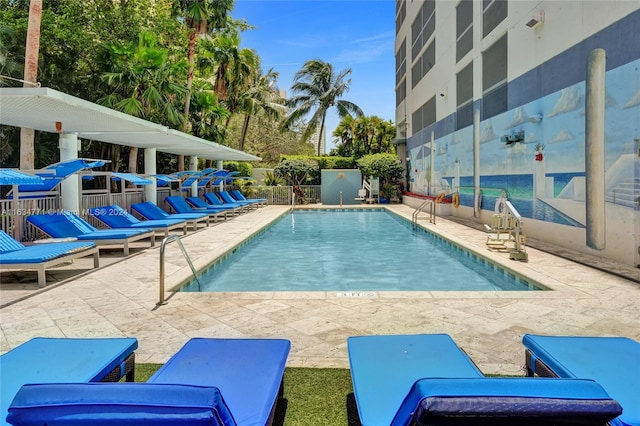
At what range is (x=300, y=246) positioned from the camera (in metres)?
11.3

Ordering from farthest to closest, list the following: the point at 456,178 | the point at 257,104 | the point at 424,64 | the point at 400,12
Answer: the point at 257,104
the point at 400,12
the point at 424,64
the point at 456,178

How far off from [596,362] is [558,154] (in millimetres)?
7886

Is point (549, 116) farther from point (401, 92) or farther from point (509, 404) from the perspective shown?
point (401, 92)

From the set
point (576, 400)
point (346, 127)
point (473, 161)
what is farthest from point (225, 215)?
point (346, 127)

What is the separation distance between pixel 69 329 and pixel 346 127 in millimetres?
30658

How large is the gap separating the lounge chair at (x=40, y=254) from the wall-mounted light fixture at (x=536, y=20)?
10.2 m

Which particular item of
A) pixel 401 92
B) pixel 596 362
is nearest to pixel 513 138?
pixel 596 362

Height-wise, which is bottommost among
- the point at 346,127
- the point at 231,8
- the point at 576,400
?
the point at 576,400

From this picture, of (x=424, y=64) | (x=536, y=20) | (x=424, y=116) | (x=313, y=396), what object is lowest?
(x=313, y=396)

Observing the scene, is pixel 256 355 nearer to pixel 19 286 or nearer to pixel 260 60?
pixel 19 286

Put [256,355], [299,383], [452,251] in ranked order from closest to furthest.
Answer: [256,355], [299,383], [452,251]

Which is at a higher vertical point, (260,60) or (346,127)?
(260,60)

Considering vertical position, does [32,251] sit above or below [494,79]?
below

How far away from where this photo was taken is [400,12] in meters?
30.0
